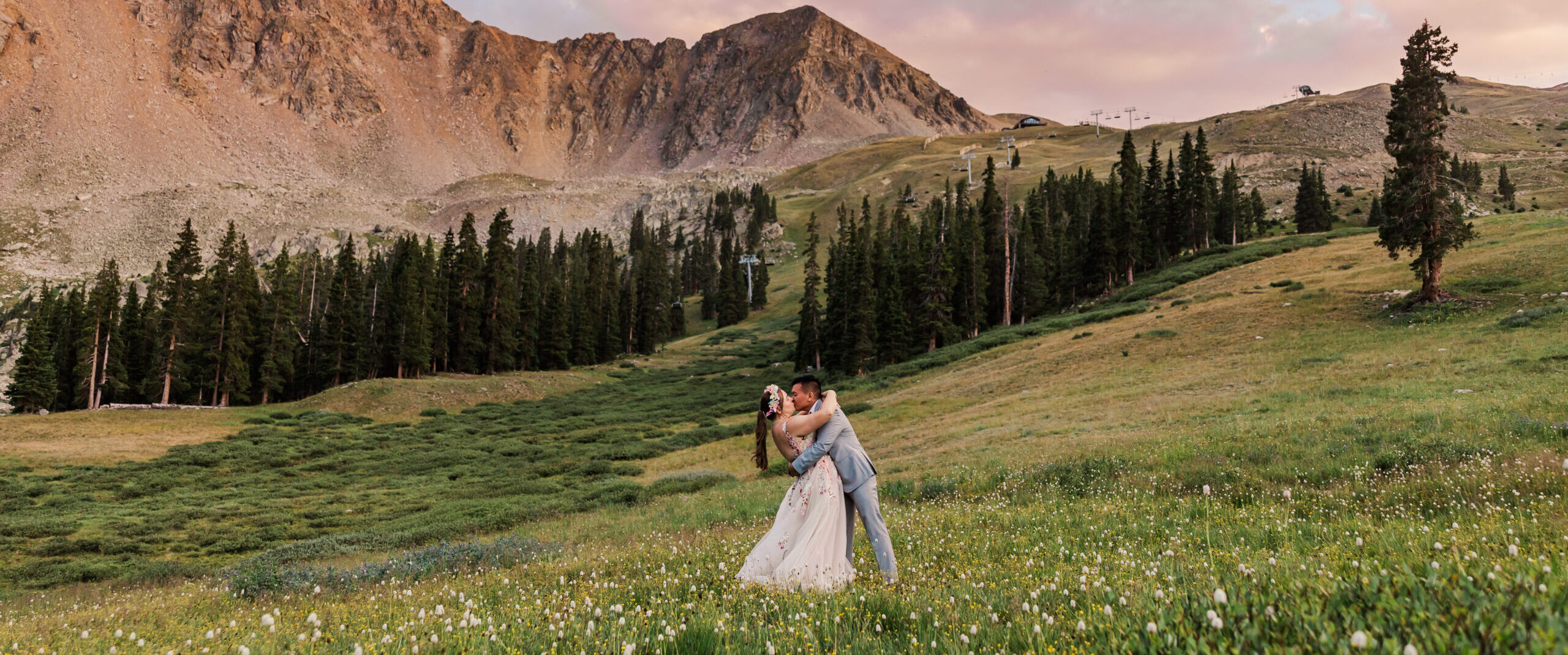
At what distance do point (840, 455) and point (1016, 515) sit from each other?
454 cm

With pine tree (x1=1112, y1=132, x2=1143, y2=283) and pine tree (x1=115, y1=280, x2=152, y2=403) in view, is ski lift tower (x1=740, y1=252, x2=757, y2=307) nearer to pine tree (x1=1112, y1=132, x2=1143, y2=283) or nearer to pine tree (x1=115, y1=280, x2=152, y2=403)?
pine tree (x1=1112, y1=132, x2=1143, y2=283)

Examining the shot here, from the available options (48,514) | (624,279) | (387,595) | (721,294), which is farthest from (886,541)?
(624,279)

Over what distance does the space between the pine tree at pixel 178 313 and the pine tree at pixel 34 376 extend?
1130 cm

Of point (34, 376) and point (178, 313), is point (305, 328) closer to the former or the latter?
point (34, 376)

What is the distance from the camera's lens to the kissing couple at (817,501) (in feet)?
23.3

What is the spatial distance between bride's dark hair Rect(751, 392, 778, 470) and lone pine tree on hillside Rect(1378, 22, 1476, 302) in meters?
38.1

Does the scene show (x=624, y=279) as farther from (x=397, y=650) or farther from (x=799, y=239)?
(x=397, y=650)

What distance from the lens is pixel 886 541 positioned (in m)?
7.29

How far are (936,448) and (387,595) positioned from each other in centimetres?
1942

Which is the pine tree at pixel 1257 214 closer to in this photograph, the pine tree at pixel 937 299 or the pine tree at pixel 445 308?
the pine tree at pixel 937 299

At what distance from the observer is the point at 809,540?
23.5 feet

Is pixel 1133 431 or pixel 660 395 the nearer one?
pixel 1133 431

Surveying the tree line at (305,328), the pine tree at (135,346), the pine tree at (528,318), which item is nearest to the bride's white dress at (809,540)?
the tree line at (305,328)

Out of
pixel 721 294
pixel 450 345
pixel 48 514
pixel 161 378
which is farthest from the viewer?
pixel 721 294
